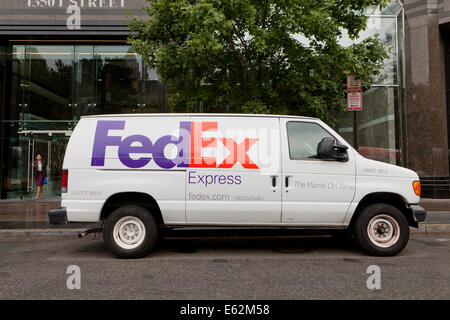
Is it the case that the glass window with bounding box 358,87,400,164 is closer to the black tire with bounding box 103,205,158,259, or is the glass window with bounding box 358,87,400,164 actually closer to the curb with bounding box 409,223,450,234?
the curb with bounding box 409,223,450,234

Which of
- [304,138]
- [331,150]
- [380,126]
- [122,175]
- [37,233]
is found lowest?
[37,233]

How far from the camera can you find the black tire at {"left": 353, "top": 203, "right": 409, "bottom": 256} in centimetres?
570

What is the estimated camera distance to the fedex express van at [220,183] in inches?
221

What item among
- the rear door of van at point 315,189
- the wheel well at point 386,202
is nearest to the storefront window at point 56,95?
the rear door of van at point 315,189

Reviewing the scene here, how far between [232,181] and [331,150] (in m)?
1.67

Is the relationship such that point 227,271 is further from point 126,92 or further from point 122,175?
point 126,92

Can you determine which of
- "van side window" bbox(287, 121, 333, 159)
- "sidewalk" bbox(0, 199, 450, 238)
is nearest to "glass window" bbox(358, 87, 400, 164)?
"sidewalk" bbox(0, 199, 450, 238)

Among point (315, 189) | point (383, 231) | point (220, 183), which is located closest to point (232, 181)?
point (220, 183)

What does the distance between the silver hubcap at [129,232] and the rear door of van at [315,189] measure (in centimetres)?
238

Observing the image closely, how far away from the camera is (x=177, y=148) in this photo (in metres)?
5.68

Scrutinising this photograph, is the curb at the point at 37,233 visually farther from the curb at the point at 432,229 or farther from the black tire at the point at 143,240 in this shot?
the curb at the point at 432,229

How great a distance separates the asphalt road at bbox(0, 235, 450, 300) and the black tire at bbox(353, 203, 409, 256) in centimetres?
17
